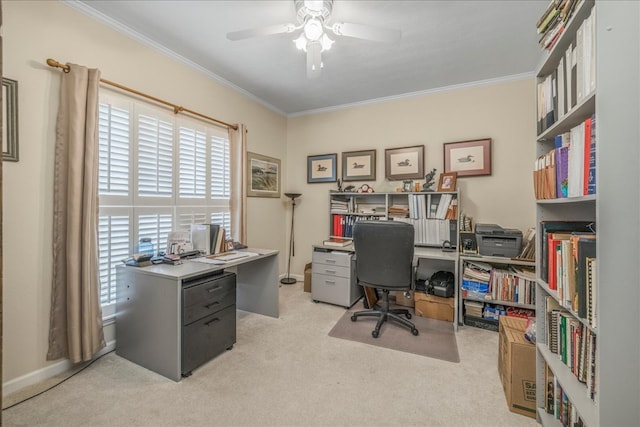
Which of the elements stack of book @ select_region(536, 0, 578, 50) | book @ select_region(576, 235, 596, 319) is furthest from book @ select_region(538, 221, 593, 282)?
stack of book @ select_region(536, 0, 578, 50)

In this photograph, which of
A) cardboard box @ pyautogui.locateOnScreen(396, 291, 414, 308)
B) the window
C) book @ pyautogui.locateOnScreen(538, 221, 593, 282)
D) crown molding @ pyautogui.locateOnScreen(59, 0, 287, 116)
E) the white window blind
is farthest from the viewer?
cardboard box @ pyautogui.locateOnScreen(396, 291, 414, 308)

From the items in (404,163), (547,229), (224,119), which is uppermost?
(224,119)

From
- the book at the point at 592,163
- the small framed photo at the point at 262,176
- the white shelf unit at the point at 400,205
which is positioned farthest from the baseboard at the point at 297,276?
the book at the point at 592,163

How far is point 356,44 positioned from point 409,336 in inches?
102

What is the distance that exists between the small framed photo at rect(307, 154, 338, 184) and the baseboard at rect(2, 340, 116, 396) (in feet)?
10.3

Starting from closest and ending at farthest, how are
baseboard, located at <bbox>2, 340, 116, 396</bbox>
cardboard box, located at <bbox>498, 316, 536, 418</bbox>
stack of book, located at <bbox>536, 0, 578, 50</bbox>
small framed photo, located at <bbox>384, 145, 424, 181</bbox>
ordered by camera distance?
1. stack of book, located at <bbox>536, 0, 578, 50</bbox>
2. cardboard box, located at <bbox>498, 316, 536, 418</bbox>
3. baseboard, located at <bbox>2, 340, 116, 396</bbox>
4. small framed photo, located at <bbox>384, 145, 424, 181</bbox>

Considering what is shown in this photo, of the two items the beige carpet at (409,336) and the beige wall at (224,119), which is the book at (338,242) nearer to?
the beige wall at (224,119)

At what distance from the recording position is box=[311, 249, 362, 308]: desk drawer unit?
3131 mm

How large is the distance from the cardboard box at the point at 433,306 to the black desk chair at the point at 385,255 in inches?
18.5

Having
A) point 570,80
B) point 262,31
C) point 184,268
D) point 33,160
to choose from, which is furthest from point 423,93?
point 33,160

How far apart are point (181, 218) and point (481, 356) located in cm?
285

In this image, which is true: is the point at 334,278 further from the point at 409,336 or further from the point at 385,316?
the point at 409,336

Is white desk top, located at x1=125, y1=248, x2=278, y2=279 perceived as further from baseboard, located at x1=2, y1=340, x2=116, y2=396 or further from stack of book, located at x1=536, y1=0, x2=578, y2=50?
stack of book, located at x1=536, y1=0, x2=578, y2=50

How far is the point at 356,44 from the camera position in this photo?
8.14ft
